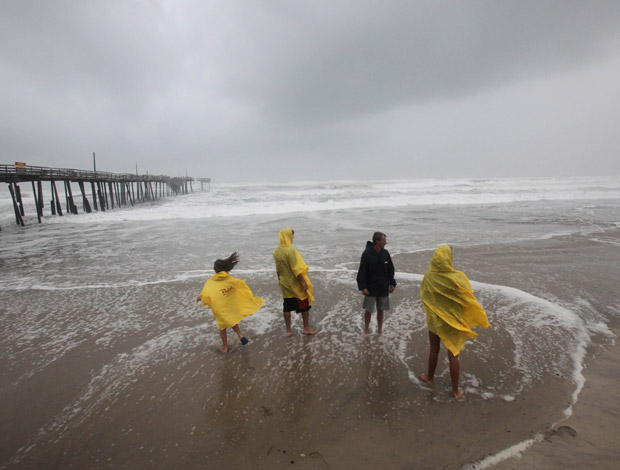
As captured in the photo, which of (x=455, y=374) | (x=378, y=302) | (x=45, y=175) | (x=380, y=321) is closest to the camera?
(x=455, y=374)

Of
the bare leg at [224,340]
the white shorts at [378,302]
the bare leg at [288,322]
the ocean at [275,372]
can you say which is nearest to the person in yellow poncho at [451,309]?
the ocean at [275,372]

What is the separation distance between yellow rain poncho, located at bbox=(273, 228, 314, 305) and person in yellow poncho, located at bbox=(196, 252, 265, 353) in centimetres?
52

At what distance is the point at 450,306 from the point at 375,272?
1.16m

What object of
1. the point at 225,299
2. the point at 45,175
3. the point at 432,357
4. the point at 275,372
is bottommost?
the point at 275,372

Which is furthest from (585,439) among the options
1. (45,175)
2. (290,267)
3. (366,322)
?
(45,175)

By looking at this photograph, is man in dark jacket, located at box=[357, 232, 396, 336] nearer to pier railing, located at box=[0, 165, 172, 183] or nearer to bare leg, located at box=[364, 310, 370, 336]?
bare leg, located at box=[364, 310, 370, 336]

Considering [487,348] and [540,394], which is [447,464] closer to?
[540,394]

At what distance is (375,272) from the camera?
13.4 ft

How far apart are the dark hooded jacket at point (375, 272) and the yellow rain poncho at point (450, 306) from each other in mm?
940

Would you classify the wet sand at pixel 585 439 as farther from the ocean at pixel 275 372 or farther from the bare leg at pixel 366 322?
the bare leg at pixel 366 322

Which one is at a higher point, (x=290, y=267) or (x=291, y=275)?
(x=290, y=267)

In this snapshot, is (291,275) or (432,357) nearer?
(432,357)

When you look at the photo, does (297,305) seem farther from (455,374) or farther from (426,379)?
(455,374)

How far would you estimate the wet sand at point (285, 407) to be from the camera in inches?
99.2
